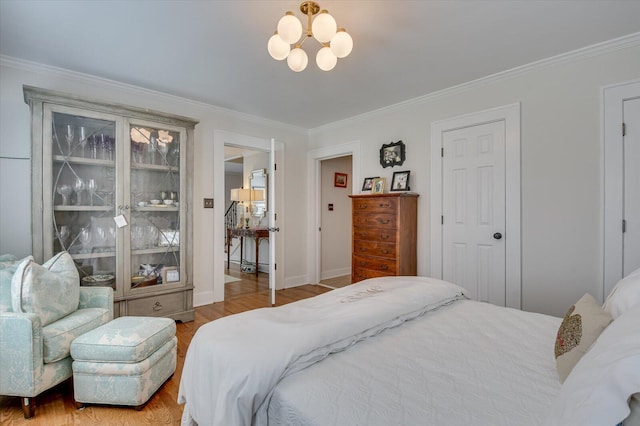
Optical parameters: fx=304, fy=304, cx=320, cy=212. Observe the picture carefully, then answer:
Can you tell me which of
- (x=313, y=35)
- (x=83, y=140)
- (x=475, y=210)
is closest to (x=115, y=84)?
(x=83, y=140)

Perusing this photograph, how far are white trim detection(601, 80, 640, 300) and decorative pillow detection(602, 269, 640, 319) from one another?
1.57 m

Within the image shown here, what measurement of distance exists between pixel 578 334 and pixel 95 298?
2.81 m

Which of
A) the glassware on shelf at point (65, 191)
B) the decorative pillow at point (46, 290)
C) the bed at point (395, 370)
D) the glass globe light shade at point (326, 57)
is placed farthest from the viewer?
the glassware on shelf at point (65, 191)

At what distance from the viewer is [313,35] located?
72.7 inches

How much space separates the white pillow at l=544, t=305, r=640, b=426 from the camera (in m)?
0.56

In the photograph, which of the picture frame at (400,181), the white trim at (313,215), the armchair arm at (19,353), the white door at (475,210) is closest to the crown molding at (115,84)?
the white trim at (313,215)

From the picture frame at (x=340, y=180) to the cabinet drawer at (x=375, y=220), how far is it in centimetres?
187

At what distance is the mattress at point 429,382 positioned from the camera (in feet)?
2.71

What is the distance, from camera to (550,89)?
2.64m

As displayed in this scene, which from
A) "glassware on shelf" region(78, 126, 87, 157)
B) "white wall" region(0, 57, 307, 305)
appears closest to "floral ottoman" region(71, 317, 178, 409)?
"white wall" region(0, 57, 307, 305)

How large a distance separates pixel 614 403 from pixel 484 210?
106 inches

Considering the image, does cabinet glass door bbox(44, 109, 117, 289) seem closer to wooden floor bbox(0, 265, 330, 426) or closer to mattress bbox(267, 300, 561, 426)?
wooden floor bbox(0, 265, 330, 426)

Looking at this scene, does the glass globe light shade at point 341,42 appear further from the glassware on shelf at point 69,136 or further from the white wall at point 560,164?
the glassware on shelf at point 69,136

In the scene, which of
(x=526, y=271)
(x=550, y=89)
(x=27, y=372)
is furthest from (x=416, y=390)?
(x=550, y=89)
